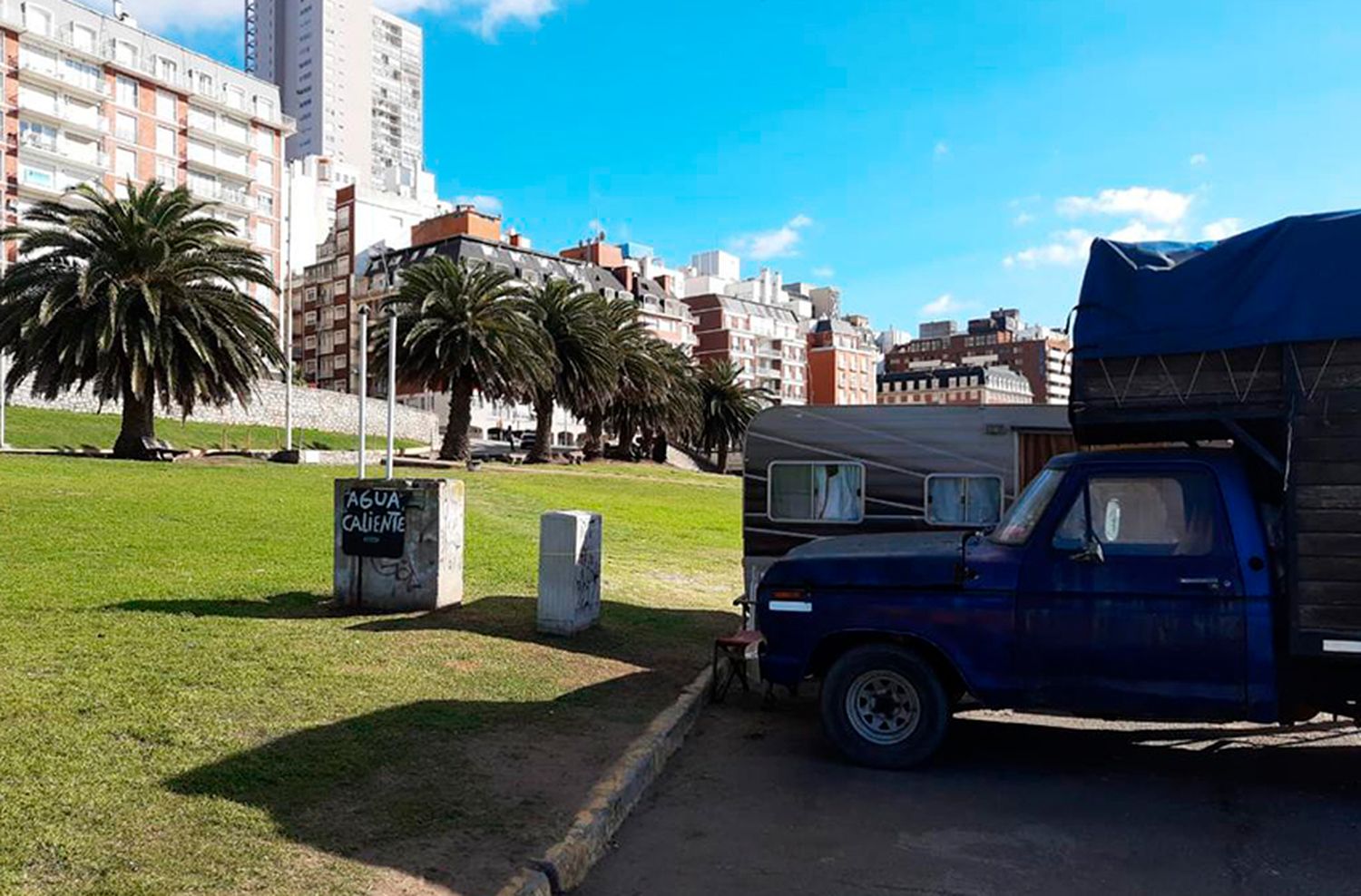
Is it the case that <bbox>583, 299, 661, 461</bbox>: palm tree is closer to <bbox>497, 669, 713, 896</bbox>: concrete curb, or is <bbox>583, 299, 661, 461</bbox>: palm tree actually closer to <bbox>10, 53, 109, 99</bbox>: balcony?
<bbox>497, 669, 713, 896</bbox>: concrete curb

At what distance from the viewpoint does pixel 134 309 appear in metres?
29.3

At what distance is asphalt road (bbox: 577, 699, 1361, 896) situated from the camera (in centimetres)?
473

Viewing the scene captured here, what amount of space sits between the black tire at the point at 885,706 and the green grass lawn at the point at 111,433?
35.1 meters

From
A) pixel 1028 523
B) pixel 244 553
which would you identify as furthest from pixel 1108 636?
pixel 244 553

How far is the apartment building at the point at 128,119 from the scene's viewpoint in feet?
233

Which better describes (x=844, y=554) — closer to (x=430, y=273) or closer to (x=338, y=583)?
(x=338, y=583)

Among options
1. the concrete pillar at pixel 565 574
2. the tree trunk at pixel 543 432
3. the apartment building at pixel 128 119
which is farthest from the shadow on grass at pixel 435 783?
the apartment building at pixel 128 119

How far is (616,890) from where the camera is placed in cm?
456

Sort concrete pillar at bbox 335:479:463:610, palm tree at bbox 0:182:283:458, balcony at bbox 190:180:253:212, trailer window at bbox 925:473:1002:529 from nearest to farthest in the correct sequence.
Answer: concrete pillar at bbox 335:479:463:610 < trailer window at bbox 925:473:1002:529 < palm tree at bbox 0:182:283:458 < balcony at bbox 190:180:253:212

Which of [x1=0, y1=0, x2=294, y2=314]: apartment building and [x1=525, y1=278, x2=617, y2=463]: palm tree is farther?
[x1=0, y1=0, x2=294, y2=314]: apartment building

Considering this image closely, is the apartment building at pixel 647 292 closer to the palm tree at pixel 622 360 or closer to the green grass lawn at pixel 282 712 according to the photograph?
the palm tree at pixel 622 360

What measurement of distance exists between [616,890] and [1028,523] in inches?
133

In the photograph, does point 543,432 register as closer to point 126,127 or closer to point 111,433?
point 111,433

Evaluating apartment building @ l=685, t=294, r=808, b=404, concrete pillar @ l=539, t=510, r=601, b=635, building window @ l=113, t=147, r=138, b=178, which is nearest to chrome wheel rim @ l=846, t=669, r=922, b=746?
concrete pillar @ l=539, t=510, r=601, b=635
